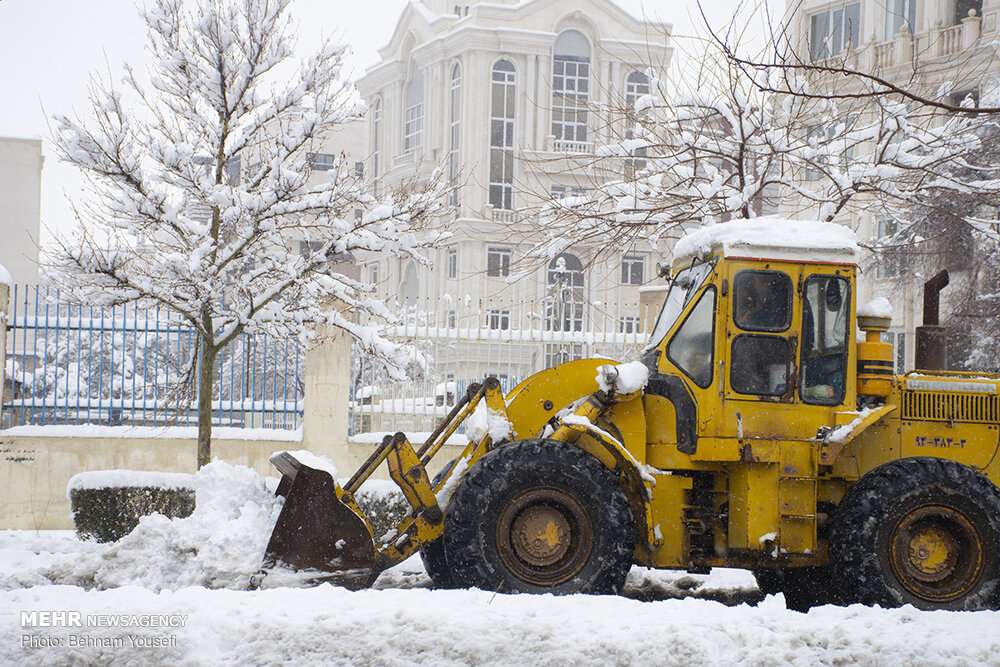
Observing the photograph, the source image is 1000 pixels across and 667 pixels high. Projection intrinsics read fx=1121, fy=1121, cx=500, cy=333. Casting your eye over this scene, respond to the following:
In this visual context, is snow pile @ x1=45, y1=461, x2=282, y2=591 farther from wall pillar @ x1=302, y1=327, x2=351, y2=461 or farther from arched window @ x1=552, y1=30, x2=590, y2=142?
arched window @ x1=552, y1=30, x2=590, y2=142

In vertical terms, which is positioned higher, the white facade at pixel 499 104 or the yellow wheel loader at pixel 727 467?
the white facade at pixel 499 104

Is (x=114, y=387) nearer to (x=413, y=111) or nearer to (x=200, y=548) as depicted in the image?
(x=200, y=548)

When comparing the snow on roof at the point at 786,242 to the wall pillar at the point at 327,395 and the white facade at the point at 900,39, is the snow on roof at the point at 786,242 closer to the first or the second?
the wall pillar at the point at 327,395

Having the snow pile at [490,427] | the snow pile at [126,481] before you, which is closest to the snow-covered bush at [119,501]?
the snow pile at [126,481]

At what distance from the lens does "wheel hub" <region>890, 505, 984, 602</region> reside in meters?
7.94

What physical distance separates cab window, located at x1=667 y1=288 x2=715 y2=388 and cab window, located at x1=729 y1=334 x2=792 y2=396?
0.67 feet

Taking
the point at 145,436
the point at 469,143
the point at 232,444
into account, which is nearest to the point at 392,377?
the point at 232,444

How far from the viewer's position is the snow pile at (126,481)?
39.5ft

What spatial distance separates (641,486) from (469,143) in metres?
39.5

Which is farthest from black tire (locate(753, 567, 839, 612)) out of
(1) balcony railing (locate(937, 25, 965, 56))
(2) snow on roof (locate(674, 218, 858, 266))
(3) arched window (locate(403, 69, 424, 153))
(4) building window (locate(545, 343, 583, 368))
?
(3) arched window (locate(403, 69, 424, 153))

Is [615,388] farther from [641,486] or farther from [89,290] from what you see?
[89,290]

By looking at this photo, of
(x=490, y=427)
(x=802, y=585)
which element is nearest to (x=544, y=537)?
(x=490, y=427)

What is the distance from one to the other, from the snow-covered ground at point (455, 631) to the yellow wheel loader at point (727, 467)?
3.62 ft

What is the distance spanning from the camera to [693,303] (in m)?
8.36
